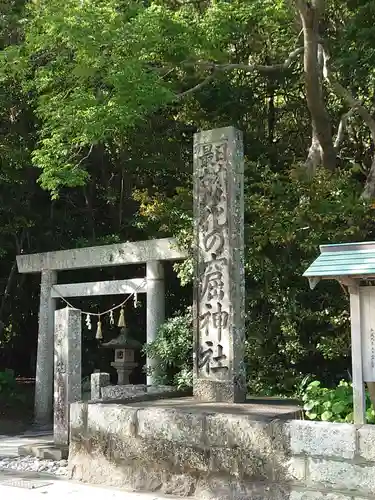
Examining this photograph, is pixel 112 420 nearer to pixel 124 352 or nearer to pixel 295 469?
pixel 295 469

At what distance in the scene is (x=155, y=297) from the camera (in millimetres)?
11031

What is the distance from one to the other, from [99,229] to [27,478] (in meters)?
9.84

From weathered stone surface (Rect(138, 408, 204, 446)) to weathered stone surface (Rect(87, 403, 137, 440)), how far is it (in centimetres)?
11

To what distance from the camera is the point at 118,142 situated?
13.8 m

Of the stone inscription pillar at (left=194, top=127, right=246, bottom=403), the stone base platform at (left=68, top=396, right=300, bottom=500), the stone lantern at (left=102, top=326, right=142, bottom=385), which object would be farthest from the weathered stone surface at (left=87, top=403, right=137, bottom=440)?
the stone lantern at (left=102, top=326, right=142, bottom=385)

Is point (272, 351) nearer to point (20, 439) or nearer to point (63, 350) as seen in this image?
point (63, 350)

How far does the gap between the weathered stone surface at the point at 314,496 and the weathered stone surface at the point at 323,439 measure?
30 centimetres

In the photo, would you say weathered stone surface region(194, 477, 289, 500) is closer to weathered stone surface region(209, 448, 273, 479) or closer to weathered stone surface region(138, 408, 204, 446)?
weathered stone surface region(209, 448, 273, 479)

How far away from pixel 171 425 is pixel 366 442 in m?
1.83

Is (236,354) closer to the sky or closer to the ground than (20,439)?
closer to the sky

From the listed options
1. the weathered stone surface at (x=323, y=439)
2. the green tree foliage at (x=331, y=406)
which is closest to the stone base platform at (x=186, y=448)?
the weathered stone surface at (x=323, y=439)

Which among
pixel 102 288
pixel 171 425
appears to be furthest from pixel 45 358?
pixel 171 425

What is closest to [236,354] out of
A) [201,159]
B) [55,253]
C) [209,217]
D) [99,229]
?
[209,217]

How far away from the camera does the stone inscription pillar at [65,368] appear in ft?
26.9
